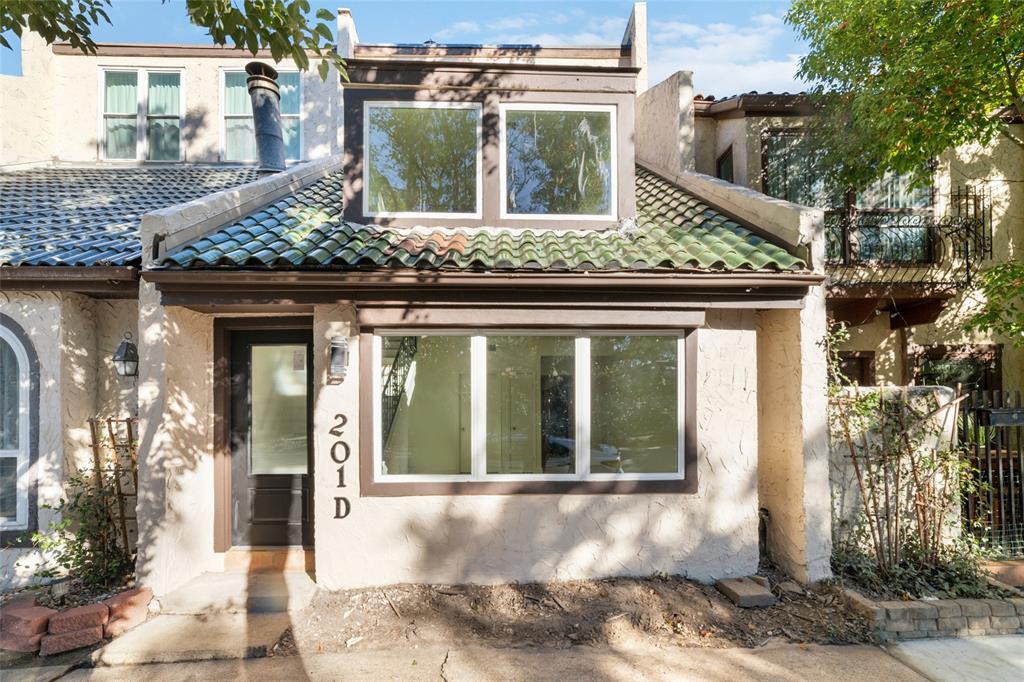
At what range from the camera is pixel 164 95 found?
969 centimetres

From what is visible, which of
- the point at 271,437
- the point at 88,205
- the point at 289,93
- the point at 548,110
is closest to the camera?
the point at 271,437

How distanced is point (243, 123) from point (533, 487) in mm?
9279

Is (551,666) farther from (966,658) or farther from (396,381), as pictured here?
(966,658)

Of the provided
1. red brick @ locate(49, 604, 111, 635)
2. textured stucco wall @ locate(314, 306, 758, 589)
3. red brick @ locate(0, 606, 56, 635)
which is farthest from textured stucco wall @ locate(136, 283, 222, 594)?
textured stucco wall @ locate(314, 306, 758, 589)

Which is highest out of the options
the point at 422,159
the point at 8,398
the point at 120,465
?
the point at 422,159

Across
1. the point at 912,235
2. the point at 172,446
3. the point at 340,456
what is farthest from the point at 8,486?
the point at 912,235

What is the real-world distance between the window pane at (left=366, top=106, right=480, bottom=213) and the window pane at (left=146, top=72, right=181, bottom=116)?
256 inches

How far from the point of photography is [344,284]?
4664mm

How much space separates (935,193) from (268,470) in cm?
1165

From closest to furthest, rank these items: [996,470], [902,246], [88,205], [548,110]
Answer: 1. [996,470]
2. [548,110]
3. [88,205]
4. [902,246]

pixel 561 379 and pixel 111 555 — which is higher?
pixel 561 379

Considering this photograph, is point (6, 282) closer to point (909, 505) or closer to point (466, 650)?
point (466, 650)

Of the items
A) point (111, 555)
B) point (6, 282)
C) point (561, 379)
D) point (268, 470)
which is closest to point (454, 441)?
point (561, 379)

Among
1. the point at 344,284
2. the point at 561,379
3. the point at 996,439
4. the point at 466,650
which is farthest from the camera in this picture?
the point at 996,439
